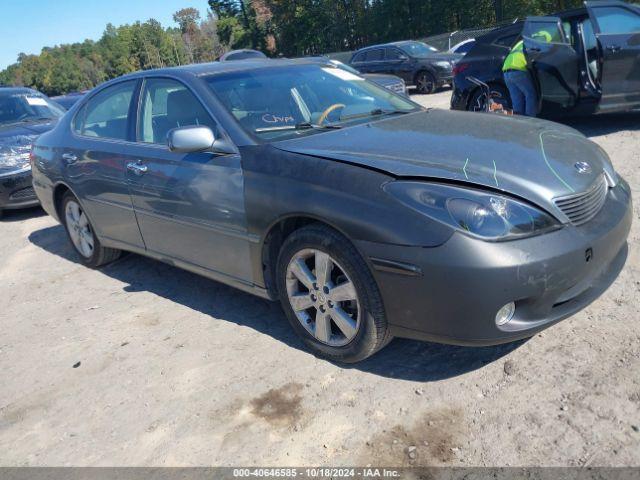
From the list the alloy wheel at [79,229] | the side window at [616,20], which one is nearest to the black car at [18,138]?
the alloy wheel at [79,229]

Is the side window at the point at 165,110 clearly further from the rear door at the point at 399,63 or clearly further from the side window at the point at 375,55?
the side window at the point at 375,55

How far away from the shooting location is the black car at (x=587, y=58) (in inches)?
283

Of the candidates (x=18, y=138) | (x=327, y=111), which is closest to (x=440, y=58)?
(x=18, y=138)

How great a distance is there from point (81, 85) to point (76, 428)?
116m

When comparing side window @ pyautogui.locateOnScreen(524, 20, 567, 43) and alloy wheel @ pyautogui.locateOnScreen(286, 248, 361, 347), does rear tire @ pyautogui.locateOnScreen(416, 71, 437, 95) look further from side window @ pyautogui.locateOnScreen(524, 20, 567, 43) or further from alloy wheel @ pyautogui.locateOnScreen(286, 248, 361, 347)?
alloy wheel @ pyautogui.locateOnScreen(286, 248, 361, 347)

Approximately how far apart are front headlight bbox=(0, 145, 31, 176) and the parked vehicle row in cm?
387

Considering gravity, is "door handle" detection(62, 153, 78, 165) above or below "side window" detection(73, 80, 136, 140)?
below

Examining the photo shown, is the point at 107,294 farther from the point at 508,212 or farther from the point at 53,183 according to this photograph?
the point at 508,212

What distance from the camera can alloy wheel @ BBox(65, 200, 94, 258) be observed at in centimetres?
524

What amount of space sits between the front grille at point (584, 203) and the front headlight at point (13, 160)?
7.21 m

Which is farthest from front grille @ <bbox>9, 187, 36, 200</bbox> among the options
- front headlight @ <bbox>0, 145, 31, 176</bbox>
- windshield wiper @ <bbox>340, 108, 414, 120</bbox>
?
windshield wiper @ <bbox>340, 108, 414, 120</bbox>

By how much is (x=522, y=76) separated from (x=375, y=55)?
10.6 meters

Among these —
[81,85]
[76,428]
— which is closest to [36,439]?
[76,428]

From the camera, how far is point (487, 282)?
2.50 meters
